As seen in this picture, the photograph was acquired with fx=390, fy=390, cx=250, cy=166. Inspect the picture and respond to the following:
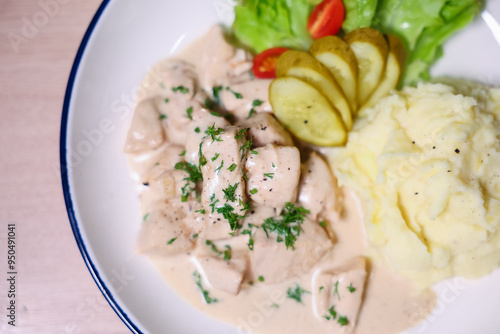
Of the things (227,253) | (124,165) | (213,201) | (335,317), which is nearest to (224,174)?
(213,201)

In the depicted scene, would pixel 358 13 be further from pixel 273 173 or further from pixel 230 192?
pixel 230 192

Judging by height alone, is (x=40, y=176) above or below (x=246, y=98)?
below

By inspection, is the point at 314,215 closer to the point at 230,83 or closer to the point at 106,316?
the point at 230,83

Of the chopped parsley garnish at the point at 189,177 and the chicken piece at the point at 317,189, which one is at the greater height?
the chopped parsley garnish at the point at 189,177

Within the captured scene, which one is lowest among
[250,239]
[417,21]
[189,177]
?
[250,239]

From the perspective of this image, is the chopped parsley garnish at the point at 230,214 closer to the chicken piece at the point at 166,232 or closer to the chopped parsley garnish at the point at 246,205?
the chopped parsley garnish at the point at 246,205

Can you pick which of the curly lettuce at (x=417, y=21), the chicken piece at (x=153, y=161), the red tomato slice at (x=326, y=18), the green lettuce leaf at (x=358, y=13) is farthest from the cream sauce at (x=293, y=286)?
→ the curly lettuce at (x=417, y=21)

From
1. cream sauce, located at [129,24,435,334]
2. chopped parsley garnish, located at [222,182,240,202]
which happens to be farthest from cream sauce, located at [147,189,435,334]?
chopped parsley garnish, located at [222,182,240,202]

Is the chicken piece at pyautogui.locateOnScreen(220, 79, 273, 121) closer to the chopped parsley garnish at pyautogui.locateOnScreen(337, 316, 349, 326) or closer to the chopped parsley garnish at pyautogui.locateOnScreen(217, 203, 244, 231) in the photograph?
the chopped parsley garnish at pyautogui.locateOnScreen(217, 203, 244, 231)
